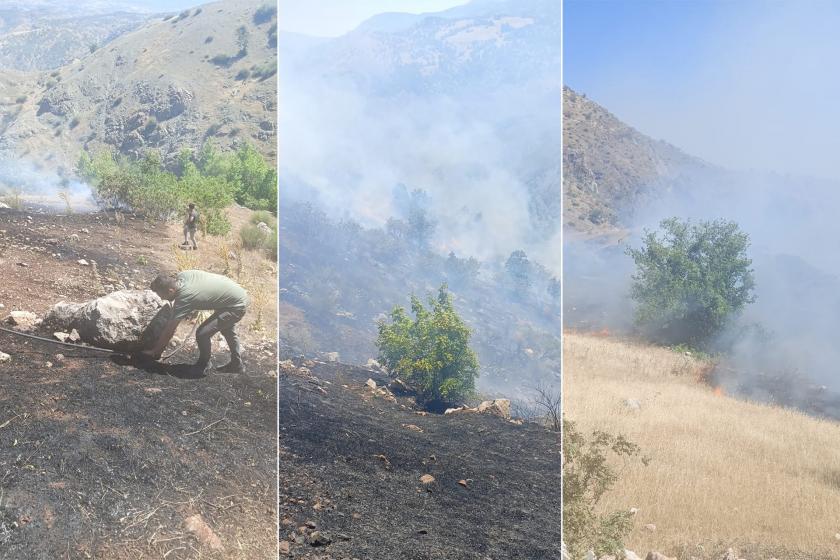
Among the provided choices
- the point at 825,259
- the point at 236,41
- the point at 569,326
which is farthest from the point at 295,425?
the point at 825,259

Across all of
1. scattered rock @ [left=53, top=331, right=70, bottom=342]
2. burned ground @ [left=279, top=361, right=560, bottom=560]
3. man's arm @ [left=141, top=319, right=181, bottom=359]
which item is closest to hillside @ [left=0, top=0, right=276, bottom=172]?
scattered rock @ [left=53, top=331, right=70, bottom=342]

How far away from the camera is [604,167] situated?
6.57 m

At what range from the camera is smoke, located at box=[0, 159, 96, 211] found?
6277 mm

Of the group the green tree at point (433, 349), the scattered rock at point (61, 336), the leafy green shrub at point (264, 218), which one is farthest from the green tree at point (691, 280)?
the scattered rock at point (61, 336)

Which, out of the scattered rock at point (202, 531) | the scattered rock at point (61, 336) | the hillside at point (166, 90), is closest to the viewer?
the scattered rock at point (202, 531)

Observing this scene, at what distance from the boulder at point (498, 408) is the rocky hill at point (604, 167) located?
153 cm

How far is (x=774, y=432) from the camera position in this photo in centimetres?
632

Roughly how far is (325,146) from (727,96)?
3235mm

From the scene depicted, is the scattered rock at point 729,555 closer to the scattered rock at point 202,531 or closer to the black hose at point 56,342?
the scattered rock at point 202,531

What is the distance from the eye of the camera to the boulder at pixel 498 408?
6.77 meters

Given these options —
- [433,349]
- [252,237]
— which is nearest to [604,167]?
[433,349]

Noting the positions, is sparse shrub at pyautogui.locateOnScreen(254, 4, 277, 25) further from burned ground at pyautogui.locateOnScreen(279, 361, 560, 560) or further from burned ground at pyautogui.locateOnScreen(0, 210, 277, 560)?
burned ground at pyautogui.locateOnScreen(279, 361, 560, 560)

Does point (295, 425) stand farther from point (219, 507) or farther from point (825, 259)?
point (825, 259)

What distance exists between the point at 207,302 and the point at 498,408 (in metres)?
2.50
